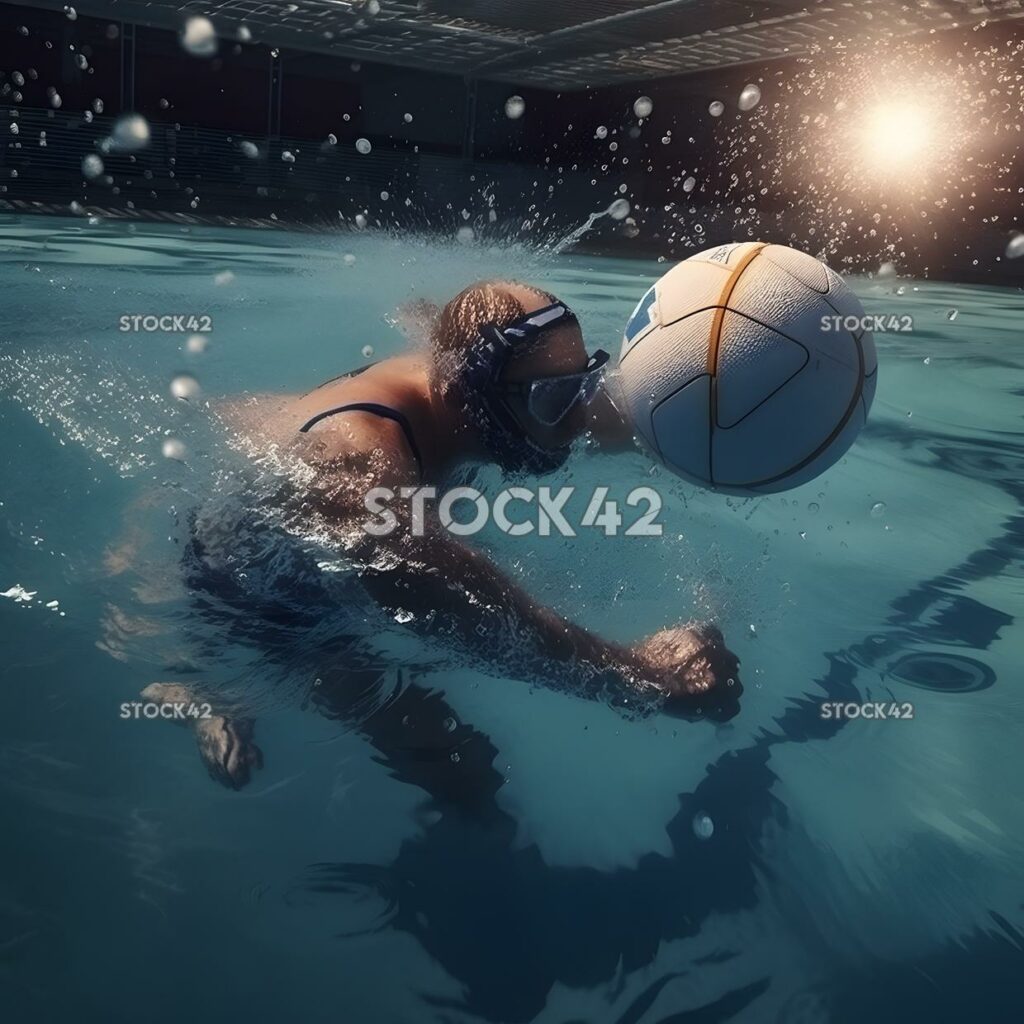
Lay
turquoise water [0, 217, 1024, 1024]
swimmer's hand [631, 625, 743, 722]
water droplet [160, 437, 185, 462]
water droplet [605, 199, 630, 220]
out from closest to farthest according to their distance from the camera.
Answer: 1. turquoise water [0, 217, 1024, 1024]
2. swimmer's hand [631, 625, 743, 722]
3. water droplet [160, 437, 185, 462]
4. water droplet [605, 199, 630, 220]

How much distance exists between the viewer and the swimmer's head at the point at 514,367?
198 cm

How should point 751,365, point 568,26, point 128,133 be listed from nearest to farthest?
point 751,365 < point 568,26 < point 128,133

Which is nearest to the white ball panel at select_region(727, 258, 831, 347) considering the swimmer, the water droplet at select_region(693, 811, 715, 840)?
the swimmer

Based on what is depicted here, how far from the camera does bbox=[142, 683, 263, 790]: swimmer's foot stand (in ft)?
6.02

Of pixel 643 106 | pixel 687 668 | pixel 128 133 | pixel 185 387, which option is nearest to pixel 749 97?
pixel 643 106

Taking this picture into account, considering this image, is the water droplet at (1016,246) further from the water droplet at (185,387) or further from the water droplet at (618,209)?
the water droplet at (185,387)

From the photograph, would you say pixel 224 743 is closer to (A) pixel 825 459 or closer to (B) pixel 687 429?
(B) pixel 687 429

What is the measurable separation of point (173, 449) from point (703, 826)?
2004 millimetres

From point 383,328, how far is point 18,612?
3.42 m

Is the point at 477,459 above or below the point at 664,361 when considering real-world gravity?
below

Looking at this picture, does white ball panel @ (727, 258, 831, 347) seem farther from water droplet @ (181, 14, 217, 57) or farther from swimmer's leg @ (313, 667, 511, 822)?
water droplet @ (181, 14, 217, 57)

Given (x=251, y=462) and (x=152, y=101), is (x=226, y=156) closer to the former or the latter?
(x=152, y=101)

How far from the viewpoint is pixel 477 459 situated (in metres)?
2.21

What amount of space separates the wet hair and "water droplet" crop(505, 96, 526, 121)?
57.3ft
